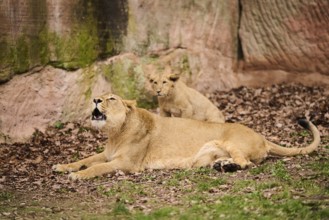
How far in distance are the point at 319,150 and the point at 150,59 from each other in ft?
19.8

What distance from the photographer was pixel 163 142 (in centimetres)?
1272

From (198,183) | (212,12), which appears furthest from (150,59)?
(198,183)

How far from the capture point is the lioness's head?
40.6 feet

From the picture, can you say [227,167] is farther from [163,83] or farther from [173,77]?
[173,77]

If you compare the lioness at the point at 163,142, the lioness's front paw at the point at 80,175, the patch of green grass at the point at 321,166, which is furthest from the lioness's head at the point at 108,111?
the patch of green grass at the point at 321,166

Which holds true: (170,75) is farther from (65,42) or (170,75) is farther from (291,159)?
(291,159)

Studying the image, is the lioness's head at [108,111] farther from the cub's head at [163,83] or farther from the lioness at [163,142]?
the cub's head at [163,83]

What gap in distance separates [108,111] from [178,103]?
119 inches

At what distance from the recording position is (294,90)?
1884 cm

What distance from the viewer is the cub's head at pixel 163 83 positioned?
1504 centimetres

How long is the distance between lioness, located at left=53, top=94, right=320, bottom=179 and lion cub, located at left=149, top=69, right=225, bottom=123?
7.49 feet

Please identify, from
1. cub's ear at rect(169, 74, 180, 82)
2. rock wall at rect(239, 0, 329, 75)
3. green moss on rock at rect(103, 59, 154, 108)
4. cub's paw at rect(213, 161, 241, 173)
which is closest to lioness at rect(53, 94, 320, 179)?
cub's paw at rect(213, 161, 241, 173)

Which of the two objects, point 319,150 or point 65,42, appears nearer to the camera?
point 319,150

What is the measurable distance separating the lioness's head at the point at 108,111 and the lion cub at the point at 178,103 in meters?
2.55
